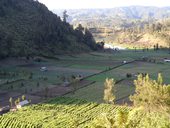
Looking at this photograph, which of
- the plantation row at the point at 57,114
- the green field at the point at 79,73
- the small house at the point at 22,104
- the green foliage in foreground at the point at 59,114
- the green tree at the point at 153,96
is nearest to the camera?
the green tree at the point at 153,96

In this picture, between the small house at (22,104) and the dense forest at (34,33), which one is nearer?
the small house at (22,104)

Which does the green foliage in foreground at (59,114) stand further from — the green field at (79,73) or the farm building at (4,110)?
the green field at (79,73)

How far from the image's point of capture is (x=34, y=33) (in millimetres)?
155500

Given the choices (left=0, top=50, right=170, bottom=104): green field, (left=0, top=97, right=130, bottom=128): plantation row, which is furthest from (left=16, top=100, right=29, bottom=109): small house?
(left=0, top=50, right=170, bottom=104): green field

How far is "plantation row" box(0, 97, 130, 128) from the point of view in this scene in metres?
59.4

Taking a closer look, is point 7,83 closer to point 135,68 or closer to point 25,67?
point 25,67

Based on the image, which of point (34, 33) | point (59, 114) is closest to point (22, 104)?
point (59, 114)

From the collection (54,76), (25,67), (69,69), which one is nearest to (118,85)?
(54,76)

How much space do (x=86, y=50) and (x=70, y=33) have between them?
47.8 feet

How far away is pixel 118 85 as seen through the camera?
3654 inches

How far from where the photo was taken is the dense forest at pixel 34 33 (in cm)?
13950

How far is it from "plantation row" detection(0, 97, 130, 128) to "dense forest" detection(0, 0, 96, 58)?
61.9 meters

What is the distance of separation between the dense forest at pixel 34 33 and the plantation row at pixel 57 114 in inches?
2436

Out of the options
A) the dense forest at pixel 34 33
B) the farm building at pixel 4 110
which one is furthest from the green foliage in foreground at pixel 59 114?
the dense forest at pixel 34 33
